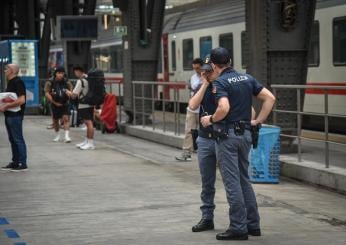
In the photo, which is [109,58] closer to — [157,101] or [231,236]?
[157,101]

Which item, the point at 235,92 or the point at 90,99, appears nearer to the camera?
the point at 235,92

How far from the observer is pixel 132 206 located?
865 cm

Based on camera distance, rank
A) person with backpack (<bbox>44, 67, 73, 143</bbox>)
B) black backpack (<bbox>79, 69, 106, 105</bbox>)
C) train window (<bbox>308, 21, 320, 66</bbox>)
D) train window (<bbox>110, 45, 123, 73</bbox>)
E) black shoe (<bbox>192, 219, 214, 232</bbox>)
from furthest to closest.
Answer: train window (<bbox>110, 45, 123, 73</bbox>), train window (<bbox>308, 21, 320, 66</bbox>), person with backpack (<bbox>44, 67, 73, 143</bbox>), black backpack (<bbox>79, 69, 106, 105</bbox>), black shoe (<bbox>192, 219, 214, 232</bbox>)

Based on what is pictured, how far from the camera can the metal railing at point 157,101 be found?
1523cm

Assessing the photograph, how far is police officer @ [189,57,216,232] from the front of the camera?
6.94m

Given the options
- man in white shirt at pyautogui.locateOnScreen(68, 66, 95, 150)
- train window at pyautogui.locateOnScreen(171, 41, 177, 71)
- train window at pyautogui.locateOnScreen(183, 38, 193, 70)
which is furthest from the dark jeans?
train window at pyautogui.locateOnScreen(171, 41, 177, 71)

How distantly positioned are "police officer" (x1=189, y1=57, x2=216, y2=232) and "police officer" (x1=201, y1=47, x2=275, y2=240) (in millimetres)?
140

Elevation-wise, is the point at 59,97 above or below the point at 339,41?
below

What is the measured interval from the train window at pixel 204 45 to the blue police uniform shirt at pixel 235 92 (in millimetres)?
16302

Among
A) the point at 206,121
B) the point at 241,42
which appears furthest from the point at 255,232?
the point at 241,42

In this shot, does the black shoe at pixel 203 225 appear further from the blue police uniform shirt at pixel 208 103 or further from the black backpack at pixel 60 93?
the black backpack at pixel 60 93

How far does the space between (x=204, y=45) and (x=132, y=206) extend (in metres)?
15.5

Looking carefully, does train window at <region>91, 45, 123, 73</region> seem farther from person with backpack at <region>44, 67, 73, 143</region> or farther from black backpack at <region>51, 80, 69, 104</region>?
black backpack at <region>51, 80, 69, 104</region>

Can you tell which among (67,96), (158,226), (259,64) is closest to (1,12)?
(67,96)
